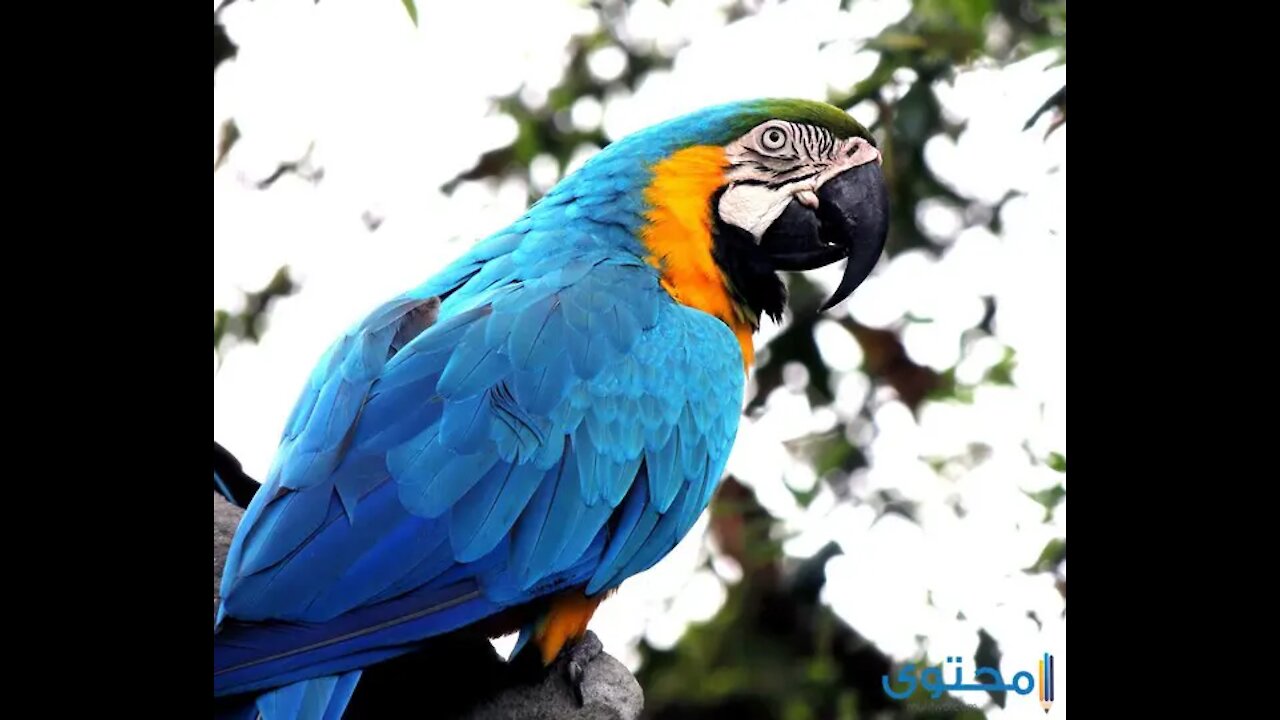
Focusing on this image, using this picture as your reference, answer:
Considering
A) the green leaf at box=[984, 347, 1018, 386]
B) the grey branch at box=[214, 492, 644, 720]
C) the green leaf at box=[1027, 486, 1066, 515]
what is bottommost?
the green leaf at box=[1027, 486, 1066, 515]

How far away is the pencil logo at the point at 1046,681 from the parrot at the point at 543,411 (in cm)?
66

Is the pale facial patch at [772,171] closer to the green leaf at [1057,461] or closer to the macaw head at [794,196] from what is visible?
the macaw head at [794,196]

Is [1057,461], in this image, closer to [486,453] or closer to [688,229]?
[688,229]

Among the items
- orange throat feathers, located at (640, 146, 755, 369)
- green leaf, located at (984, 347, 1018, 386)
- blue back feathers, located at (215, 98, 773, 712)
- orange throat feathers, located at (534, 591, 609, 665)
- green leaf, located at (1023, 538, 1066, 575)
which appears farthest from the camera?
green leaf, located at (984, 347, 1018, 386)

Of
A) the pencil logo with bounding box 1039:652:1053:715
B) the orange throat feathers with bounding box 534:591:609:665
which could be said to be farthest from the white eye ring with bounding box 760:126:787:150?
the pencil logo with bounding box 1039:652:1053:715

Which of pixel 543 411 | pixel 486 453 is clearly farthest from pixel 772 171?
pixel 486 453

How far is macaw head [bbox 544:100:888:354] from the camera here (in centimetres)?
210

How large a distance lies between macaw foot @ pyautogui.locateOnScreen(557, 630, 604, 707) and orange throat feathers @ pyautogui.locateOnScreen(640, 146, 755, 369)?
0.53m

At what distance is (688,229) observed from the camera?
2100 millimetres

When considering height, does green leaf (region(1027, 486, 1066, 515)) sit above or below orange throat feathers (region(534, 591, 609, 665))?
below

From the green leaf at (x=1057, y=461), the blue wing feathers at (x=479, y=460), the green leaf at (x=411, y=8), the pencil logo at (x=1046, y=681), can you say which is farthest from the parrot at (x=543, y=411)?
the green leaf at (x=1057, y=461)

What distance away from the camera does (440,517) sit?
166 cm

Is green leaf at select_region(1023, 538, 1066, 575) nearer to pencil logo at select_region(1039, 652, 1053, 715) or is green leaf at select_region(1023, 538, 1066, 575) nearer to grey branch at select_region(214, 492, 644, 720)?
pencil logo at select_region(1039, 652, 1053, 715)

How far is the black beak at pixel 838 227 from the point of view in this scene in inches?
84.2
